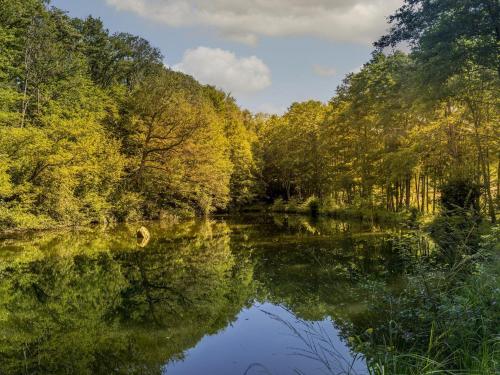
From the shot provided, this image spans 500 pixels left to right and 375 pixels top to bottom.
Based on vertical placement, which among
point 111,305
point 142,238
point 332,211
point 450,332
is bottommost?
point 111,305

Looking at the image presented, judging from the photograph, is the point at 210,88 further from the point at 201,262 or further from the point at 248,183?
the point at 201,262

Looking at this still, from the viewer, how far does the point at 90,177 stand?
28.8 metres

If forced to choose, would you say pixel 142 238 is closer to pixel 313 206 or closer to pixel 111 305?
pixel 111 305

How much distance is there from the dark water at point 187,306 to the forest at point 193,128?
5.52 metres

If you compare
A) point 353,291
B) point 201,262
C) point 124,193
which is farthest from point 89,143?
point 353,291

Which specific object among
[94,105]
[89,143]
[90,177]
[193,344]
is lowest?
[193,344]

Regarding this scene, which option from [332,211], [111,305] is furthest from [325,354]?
[332,211]

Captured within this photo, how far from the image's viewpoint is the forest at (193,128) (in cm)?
1652

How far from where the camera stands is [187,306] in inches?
422

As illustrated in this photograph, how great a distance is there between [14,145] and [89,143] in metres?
5.64

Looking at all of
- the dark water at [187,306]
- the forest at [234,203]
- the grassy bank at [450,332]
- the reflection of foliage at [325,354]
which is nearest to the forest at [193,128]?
the forest at [234,203]

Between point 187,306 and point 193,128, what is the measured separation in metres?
26.1

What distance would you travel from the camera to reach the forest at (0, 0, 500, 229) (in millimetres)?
16516

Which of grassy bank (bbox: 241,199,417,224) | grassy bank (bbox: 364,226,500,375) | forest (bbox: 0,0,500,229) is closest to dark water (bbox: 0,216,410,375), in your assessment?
grassy bank (bbox: 364,226,500,375)
